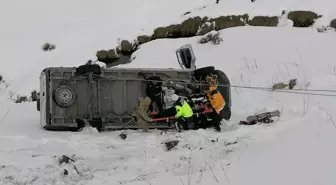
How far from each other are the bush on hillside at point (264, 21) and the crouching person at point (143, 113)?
30.7 feet

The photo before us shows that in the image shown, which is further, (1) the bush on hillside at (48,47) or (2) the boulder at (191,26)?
(1) the bush on hillside at (48,47)

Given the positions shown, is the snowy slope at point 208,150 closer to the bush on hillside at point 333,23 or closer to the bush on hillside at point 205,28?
the bush on hillside at point 333,23

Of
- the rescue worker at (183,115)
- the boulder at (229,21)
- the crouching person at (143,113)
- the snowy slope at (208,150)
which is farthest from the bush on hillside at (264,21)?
the crouching person at (143,113)

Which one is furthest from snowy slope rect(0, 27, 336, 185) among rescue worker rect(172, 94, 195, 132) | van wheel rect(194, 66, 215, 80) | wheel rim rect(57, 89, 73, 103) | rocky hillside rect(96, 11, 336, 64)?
rocky hillside rect(96, 11, 336, 64)

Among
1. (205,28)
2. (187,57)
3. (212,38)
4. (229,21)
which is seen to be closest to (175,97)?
(187,57)

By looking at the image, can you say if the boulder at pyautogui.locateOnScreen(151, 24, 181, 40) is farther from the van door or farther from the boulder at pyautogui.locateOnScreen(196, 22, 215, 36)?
the van door

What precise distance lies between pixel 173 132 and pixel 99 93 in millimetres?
1700

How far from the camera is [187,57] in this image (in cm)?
1113

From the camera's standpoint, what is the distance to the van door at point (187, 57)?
1093 centimetres

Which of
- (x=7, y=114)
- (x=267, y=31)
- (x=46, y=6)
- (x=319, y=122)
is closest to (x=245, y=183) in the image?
(x=319, y=122)

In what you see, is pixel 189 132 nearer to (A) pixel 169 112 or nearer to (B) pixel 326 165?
(A) pixel 169 112

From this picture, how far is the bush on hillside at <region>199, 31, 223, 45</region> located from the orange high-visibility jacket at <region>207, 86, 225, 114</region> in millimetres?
7180

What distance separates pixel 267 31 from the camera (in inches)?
665

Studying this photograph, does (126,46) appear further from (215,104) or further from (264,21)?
(215,104)
